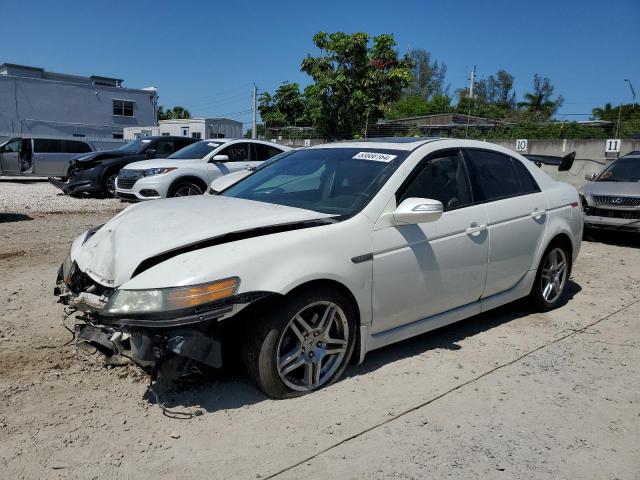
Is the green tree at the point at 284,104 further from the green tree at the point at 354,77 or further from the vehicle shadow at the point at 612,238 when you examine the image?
the vehicle shadow at the point at 612,238

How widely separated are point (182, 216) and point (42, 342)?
1.53 meters

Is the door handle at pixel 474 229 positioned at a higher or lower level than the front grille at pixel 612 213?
higher

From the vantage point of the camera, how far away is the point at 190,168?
36.0 feet

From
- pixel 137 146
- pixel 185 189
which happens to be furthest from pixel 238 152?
pixel 137 146

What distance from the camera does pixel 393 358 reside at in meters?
4.06

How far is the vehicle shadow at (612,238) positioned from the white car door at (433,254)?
615 centimetres

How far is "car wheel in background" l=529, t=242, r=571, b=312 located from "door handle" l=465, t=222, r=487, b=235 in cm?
111

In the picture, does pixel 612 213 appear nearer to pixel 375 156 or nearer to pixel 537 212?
pixel 537 212

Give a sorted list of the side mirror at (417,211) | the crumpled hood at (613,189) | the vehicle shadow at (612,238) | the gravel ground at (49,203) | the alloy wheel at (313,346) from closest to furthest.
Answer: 1. the alloy wheel at (313,346)
2. the side mirror at (417,211)
3. the crumpled hood at (613,189)
4. the vehicle shadow at (612,238)
5. the gravel ground at (49,203)

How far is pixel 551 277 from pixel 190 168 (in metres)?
7.74

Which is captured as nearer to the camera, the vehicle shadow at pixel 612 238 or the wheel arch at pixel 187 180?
the vehicle shadow at pixel 612 238

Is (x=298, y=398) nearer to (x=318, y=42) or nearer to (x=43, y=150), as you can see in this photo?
(x=43, y=150)

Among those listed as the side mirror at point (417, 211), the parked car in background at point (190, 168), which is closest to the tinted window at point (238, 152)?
the parked car in background at point (190, 168)

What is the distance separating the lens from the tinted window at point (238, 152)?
1167 centimetres
